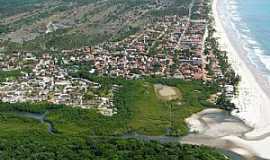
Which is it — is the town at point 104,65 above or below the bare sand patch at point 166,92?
above

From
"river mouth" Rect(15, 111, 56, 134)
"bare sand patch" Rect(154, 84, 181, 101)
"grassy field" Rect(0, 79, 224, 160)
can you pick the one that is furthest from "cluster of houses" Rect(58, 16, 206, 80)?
"river mouth" Rect(15, 111, 56, 134)

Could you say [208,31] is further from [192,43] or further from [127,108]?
[127,108]

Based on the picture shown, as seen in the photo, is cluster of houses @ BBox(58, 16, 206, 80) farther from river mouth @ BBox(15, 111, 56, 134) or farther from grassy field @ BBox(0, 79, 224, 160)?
river mouth @ BBox(15, 111, 56, 134)

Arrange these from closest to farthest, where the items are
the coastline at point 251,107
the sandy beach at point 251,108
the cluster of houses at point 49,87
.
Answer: the sandy beach at point 251,108
the coastline at point 251,107
the cluster of houses at point 49,87

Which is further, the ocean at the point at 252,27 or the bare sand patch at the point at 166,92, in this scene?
the ocean at the point at 252,27

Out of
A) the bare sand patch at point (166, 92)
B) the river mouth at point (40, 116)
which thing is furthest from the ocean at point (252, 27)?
the river mouth at point (40, 116)

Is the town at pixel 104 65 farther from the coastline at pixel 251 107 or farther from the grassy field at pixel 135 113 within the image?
the coastline at pixel 251 107
